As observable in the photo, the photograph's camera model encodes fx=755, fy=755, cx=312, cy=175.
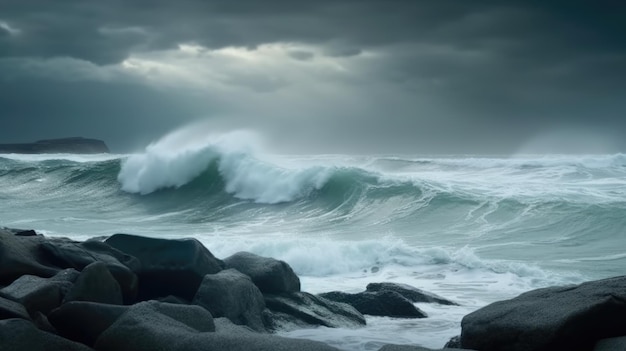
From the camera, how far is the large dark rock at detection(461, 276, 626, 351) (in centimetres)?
479

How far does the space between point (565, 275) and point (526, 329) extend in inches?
272

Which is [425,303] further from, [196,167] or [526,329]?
[196,167]

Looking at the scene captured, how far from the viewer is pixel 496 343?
5.04 metres

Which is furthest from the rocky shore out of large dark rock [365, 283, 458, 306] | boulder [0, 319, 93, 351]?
large dark rock [365, 283, 458, 306]

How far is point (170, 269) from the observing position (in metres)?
7.06

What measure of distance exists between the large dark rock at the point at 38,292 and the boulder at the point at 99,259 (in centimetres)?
60

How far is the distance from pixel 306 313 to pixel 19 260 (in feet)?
8.98

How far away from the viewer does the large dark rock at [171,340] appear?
15.0 ft

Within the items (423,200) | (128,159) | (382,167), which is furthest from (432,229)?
(382,167)

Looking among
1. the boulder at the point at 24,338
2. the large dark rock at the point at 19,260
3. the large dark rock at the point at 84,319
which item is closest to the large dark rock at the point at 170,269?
the large dark rock at the point at 19,260

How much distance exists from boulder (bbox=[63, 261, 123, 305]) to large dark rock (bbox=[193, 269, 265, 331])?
792 mm

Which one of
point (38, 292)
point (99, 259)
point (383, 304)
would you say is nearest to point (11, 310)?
point (38, 292)

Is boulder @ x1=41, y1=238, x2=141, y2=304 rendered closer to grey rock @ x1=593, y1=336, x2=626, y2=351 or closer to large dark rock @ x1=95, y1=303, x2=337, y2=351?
large dark rock @ x1=95, y1=303, x2=337, y2=351

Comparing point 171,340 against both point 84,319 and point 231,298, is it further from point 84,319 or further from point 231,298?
point 231,298
